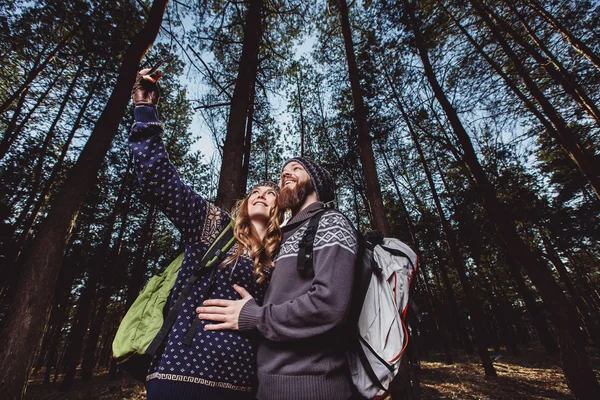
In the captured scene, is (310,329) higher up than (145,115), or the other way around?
(145,115)

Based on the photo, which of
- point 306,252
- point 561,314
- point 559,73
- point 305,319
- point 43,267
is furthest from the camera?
point 559,73

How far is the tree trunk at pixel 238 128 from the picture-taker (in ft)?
12.5

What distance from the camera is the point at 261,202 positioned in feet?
6.97

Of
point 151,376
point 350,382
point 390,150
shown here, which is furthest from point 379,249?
point 390,150

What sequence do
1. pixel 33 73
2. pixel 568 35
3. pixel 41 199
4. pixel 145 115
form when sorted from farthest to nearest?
pixel 41 199, pixel 33 73, pixel 568 35, pixel 145 115

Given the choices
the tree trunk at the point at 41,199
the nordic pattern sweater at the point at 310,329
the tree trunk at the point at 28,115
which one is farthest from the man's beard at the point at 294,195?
the tree trunk at the point at 28,115

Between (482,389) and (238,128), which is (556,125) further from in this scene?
(238,128)

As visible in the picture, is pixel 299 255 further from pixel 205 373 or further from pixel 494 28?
pixel 494 28

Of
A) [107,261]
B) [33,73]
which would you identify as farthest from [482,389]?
[33,73]

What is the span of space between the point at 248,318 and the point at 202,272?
1.35 ft

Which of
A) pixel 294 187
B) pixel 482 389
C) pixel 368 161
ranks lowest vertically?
pixel 482 389

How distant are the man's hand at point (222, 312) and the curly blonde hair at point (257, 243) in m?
0.23

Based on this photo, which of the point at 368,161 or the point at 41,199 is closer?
the point at 368,161

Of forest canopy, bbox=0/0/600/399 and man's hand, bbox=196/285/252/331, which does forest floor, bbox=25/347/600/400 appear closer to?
forest canopy, bbox=0/0/600/399
